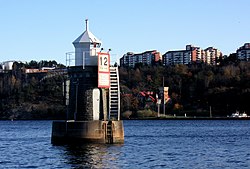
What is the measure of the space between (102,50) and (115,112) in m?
5.35

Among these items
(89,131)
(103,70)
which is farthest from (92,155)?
(103,70)

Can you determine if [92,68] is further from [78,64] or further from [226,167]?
[226,167]

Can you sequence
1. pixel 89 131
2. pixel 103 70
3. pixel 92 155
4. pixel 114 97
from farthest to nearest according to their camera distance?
pixel 114 97 < pixel 103 70 < pixel 89 131 < pixel 92 155

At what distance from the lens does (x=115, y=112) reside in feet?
167

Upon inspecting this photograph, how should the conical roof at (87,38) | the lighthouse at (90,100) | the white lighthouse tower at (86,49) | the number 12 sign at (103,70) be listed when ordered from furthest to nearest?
the conical roof at (87,38) < the white lighthouse tower at (86,49) < the number 12 sign at (103,70) < the lighthouse at (90,100)

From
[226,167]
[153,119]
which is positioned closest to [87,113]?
[226,167]

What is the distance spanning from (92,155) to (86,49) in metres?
11.4

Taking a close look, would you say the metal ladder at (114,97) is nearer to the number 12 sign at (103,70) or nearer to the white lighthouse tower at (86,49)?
the number 12 sign at (103,70)

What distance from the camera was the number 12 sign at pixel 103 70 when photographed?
49531 mm

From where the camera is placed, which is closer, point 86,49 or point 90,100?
point 90,100

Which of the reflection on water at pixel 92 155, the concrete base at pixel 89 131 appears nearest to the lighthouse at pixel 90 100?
the concrete base at pixel 89 131

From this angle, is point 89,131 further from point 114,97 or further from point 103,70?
point 103,70

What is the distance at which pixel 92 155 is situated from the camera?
43.0 m

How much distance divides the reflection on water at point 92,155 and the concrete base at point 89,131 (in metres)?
0.57
